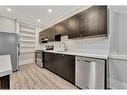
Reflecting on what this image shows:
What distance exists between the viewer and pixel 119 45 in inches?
53.1

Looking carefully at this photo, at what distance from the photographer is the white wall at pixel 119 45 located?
51.3 inches

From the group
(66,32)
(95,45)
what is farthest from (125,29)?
(66,32)

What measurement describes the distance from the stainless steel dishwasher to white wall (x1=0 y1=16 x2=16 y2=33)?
12.5 feet

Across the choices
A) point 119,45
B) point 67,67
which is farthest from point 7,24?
point 119,45

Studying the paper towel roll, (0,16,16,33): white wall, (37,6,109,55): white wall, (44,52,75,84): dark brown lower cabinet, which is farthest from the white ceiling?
the paper towel roll

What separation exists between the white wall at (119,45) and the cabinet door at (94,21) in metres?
0.45

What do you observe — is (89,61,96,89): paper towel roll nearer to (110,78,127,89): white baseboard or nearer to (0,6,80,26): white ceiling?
(110,78,127,89): white baseboard

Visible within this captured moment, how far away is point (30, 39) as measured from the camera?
6219mm

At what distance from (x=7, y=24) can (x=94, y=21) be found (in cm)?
408

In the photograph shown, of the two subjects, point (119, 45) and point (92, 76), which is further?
point (92, 76)

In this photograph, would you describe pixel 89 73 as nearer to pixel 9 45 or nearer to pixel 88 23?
pixel 88 23

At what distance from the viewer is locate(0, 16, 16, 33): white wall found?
422 cm

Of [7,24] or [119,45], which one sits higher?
[7,24]

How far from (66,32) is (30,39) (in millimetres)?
3673
